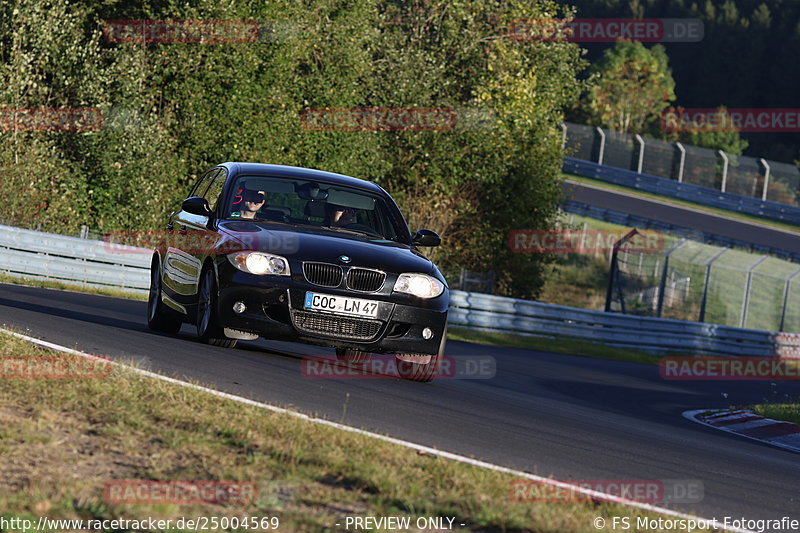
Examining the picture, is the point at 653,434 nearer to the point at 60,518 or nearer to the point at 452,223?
the point at 60,518

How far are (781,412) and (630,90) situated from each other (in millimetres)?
80662

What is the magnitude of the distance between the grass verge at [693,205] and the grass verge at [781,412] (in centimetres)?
3703

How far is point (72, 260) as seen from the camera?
73.0 feet

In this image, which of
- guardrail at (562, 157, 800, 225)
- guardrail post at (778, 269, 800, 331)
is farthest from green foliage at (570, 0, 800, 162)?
guardrail post at (778, 269, 800, 331)

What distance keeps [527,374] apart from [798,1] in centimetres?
8708

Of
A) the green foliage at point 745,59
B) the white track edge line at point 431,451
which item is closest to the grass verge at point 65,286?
the white track edge line at point 431,451

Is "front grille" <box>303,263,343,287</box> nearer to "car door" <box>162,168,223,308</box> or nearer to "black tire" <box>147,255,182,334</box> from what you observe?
"car door" <box>162,168,223,308</box>

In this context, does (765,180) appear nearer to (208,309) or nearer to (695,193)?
(695,193)

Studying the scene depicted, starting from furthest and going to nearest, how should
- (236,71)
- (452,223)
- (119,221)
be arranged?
(452,223) → (236,71) → (119,221)

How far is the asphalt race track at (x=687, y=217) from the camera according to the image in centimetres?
4684

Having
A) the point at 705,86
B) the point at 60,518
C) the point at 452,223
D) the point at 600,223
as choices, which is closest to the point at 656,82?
the point at 705,86

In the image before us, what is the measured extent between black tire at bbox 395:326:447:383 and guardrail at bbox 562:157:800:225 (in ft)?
147

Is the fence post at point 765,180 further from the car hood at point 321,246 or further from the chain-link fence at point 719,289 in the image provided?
the car hood at point 321,246

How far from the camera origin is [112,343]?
387 inches
